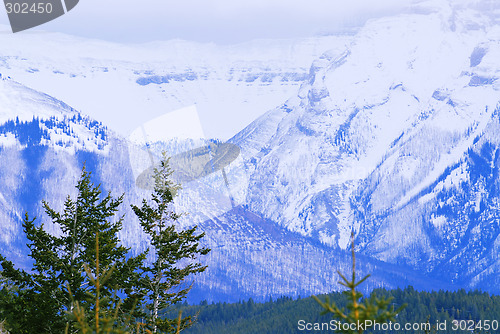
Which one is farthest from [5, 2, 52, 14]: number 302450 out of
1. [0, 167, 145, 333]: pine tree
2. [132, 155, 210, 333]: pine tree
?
[132, 155, 210, 333]: pine tree

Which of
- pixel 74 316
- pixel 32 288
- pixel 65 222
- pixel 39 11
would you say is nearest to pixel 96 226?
pixel 65 222

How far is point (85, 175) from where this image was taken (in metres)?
39.0

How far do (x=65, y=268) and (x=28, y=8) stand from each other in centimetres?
1055

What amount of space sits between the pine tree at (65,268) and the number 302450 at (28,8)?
8257 millimetres

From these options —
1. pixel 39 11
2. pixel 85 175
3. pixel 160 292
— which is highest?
pixel 39 11

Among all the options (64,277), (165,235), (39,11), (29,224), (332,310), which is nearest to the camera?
(332,310)

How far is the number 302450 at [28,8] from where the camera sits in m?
28.1

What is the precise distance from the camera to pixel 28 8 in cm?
3275

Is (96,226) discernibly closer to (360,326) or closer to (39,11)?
(39,11)

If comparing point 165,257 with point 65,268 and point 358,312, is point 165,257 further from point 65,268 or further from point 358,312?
point 358,312

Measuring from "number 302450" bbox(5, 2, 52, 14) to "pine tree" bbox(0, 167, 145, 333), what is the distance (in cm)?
826

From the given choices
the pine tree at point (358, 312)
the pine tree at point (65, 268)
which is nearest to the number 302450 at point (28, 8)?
the pine tree at point (65, 268)

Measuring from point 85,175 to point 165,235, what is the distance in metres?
4.61

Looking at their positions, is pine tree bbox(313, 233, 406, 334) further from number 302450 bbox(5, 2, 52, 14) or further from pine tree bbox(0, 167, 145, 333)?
pine tree bbox(0, 167, 145, 333)
